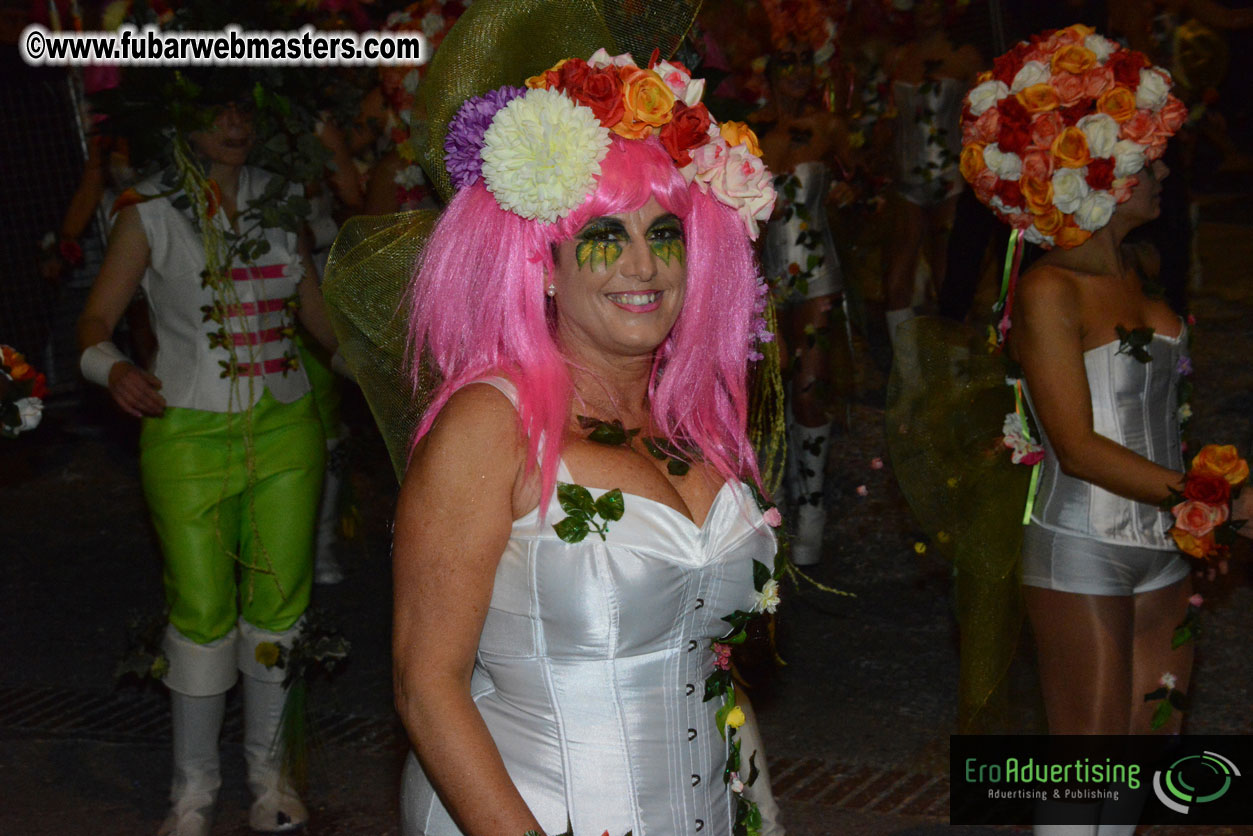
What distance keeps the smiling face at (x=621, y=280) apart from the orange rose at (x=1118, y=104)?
5.24ft

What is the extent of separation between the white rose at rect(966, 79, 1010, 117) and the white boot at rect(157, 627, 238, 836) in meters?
2.65

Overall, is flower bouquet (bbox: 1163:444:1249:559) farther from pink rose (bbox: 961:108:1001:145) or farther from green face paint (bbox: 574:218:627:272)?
green face paint (bbox: 574:218:627:272)

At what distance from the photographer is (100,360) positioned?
4.20 m

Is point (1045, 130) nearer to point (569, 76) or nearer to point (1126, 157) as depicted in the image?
point (1126, 157)

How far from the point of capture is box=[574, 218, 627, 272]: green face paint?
244 cm

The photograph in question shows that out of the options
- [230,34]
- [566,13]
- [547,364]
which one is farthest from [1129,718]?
[230,34]

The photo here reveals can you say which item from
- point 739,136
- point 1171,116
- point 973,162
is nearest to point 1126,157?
point 1171,116

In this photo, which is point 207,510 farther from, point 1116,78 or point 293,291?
point 1116,78

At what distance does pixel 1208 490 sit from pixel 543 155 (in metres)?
1.89

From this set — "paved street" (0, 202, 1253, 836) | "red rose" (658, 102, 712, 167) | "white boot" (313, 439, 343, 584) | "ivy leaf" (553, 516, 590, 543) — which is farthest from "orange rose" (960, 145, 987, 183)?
"white boot" (313, 439, 343, 584)

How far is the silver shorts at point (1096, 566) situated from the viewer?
351 centimetres

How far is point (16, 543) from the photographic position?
297 inches

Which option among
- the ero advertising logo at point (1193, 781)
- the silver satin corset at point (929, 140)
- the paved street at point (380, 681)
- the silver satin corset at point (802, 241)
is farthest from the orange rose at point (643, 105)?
the silver satin corset at point (929, 140)

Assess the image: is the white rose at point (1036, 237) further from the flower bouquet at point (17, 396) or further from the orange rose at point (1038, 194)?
the flower bouquet at point (17, 396)
